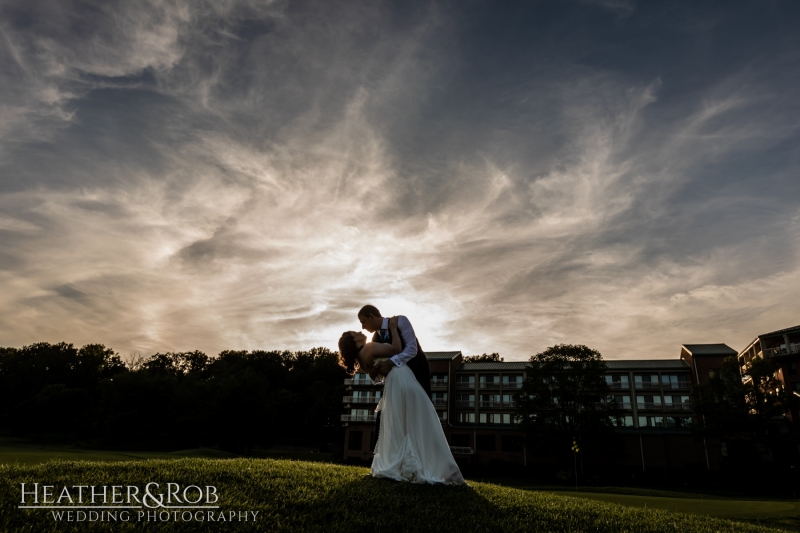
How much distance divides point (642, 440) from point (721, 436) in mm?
11517

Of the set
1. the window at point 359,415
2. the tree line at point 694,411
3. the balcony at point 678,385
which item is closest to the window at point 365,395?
the window at point 359,415

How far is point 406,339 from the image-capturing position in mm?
8773

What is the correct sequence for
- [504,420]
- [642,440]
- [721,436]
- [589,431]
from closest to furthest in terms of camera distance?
[721,436] → [589,431] → [642,440] → [504,420]

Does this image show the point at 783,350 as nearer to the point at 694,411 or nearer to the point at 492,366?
the point at 694,411

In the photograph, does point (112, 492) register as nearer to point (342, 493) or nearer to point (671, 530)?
point (342, 493)

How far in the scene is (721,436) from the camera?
47.1 meters

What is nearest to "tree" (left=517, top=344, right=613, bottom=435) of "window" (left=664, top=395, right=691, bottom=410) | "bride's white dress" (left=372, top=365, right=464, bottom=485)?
"window" (left=664, top=395, right=691, bottom=410)

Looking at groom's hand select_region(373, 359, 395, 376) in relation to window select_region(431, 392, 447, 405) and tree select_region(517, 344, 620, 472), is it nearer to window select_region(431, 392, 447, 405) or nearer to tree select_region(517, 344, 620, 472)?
tree select_region(517, 344, 620, 472)

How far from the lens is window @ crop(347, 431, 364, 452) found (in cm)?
7008

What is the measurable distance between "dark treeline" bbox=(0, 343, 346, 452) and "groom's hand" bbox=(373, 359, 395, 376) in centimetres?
6386

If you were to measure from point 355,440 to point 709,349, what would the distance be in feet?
165

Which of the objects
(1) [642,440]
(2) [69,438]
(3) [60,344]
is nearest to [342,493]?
(1) [642,440]

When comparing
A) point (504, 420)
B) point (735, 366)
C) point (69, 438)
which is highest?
point (735, 366)

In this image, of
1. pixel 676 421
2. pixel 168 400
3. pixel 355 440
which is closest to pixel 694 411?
pixel 676 421
